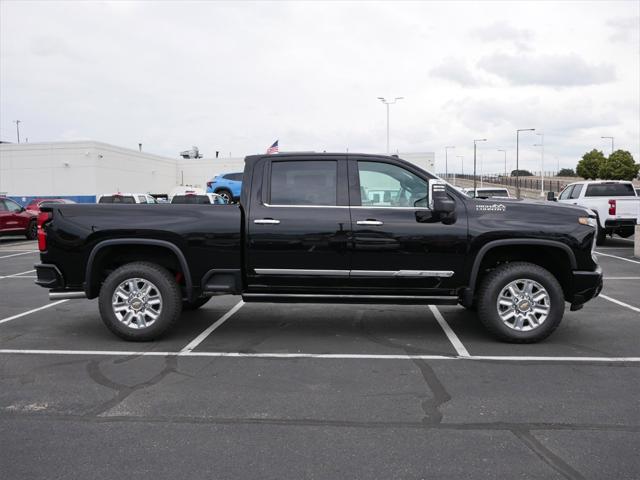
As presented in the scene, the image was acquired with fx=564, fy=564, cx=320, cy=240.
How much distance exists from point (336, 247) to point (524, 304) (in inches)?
82.4

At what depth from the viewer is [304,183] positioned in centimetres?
626

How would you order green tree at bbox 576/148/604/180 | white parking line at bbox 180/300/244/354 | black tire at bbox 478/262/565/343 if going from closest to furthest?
black tire at bbox 478/262/565/343 → white parking line at bbox 180/300/244/354 → green tree at bbox 576/148/604/180

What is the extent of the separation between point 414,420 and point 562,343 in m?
2.90

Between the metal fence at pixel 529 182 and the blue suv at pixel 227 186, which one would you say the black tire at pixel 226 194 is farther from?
the metal fence at pixel 529 182

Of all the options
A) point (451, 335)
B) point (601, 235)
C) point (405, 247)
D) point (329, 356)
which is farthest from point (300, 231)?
point (601, 235)

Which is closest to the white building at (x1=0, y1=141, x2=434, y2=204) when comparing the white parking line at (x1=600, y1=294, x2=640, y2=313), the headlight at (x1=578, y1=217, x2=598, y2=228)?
the white parking line at (x1=600, y1=294, x2=640, y2=313)

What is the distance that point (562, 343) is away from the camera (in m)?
6.19

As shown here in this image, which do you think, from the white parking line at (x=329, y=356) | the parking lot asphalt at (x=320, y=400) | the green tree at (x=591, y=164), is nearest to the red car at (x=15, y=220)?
the parking lot asphalt at (x=320, y=400)

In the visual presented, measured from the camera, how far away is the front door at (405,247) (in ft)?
19.5

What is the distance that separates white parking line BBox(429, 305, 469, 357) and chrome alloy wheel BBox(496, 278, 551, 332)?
1.79 feet

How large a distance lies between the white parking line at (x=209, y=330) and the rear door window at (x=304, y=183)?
1762mm

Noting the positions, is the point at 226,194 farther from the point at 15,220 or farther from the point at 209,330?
the point at 209,330

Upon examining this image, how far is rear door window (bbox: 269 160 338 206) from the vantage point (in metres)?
6.18

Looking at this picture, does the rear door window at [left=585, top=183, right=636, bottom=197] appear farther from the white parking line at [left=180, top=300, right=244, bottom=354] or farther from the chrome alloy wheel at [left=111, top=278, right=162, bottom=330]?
the chrome alloy wheel at [left=111, top=278, right=162, bottom=330]
